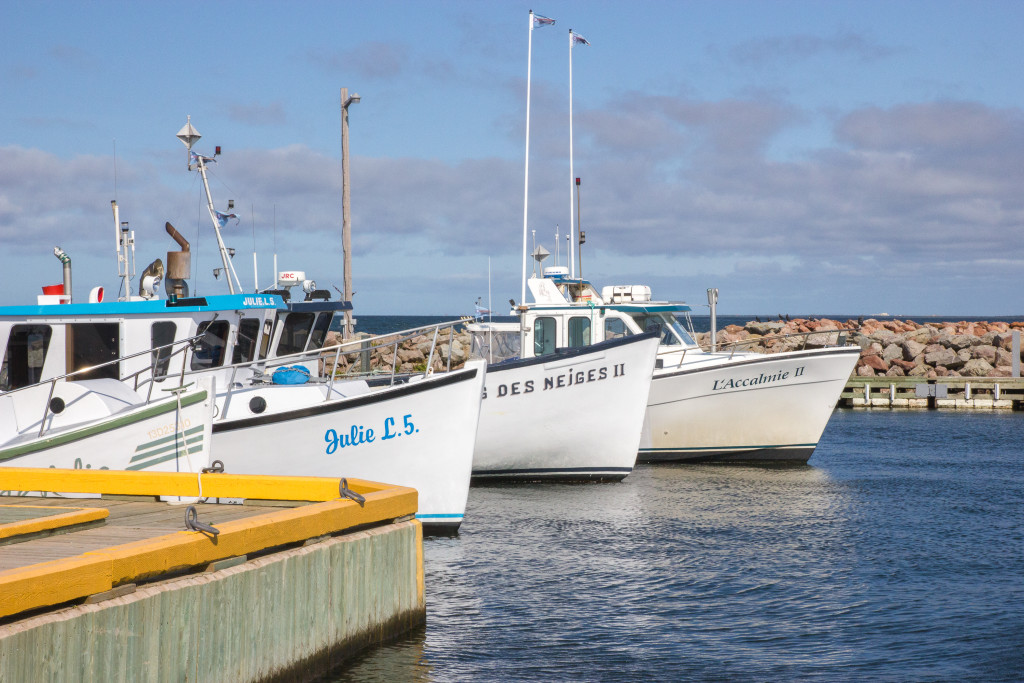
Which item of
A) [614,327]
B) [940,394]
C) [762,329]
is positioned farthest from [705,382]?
[762,329]

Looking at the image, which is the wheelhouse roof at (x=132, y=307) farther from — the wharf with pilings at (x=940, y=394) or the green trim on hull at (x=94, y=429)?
the wharf with pilings at (x=940, y=394)

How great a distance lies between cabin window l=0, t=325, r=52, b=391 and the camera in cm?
1206

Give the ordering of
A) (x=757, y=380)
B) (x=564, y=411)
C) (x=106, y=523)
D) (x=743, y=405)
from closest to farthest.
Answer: (x=106, y=523) → (x=564, y=411) → (x=757, y=380) → (x=743, y=405)

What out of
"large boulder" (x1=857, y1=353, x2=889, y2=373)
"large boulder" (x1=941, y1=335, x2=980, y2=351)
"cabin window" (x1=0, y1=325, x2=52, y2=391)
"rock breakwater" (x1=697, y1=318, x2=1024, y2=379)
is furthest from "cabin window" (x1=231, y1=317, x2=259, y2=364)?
"large boulder" (x1=941, y1=335, x2=980, y2=351)

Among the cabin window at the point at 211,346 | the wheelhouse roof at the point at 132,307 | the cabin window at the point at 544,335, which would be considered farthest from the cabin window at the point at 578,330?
the cabin window at the point at 211,346

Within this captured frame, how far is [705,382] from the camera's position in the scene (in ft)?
62.8

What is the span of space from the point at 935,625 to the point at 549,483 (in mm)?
8427

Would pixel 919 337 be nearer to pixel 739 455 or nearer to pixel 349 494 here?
pixel 739 455

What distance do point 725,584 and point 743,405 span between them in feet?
31.4

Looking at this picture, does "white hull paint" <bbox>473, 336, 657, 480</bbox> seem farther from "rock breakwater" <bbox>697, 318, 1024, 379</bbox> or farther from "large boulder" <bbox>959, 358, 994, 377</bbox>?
"large boulder" <bbox>959, 358, 994, 377</bbox>

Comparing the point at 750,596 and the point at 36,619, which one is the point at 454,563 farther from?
the point at 36,619

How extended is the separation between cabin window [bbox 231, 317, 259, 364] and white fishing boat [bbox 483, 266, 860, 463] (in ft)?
21.6

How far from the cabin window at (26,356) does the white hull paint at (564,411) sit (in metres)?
6.32

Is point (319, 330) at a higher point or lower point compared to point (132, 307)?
lower
